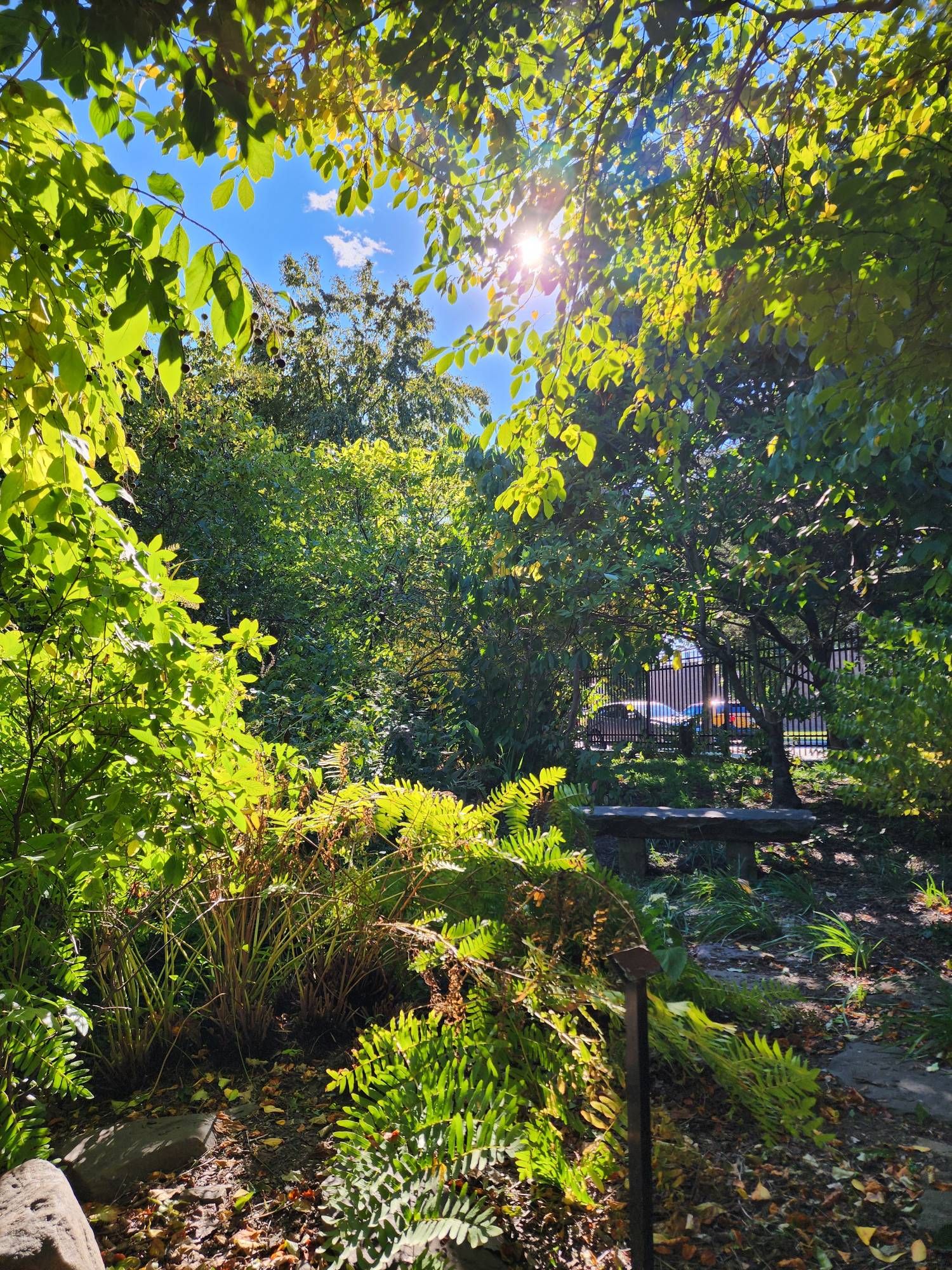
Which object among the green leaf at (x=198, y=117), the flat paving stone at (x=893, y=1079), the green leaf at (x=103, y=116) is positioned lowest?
the flat paving stone at (x=893, y=1079)

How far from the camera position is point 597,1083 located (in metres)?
2.15

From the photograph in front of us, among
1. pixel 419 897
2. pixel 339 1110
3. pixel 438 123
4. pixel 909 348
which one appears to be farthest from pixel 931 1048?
pixel 438 123

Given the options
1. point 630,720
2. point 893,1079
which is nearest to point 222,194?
point 893,1079

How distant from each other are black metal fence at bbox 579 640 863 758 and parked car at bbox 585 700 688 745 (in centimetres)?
2

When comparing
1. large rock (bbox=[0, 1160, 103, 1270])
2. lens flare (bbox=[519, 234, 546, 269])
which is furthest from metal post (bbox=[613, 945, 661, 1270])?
lens flare (bbox=[519, 234, 546, 269])

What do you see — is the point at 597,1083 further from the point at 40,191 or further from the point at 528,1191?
the point at 40,191

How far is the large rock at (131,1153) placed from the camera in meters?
2.24

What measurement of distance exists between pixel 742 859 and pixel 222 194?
5.97m

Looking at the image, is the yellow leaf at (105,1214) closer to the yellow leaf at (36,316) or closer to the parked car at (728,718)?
the yellow leaf at (36,316)

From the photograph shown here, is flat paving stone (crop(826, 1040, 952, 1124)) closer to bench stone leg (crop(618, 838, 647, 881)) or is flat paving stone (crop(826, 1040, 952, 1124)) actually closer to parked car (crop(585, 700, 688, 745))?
bench stone leg (crop(618, 838, 647, 881))

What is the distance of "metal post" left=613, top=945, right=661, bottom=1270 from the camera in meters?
1.60

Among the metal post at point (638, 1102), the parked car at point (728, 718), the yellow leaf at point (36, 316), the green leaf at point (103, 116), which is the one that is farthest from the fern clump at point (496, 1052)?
the parked car at point (728, 718)

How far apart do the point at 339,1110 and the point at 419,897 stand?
81cm

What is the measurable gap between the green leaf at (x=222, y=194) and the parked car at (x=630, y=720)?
14889 mm
